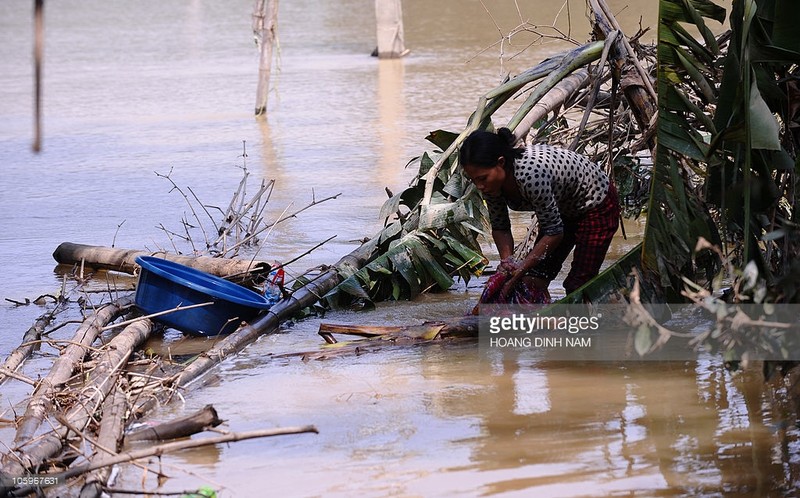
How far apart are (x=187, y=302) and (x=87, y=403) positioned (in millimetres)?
1304

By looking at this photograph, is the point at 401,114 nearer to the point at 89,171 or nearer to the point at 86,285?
the point at 89,171

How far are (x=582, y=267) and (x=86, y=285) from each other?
343 cm

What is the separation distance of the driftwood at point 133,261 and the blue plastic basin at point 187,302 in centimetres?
44

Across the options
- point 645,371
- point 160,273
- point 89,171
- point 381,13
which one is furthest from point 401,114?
point 645,371

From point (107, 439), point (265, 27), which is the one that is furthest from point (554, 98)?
point (265, 27)

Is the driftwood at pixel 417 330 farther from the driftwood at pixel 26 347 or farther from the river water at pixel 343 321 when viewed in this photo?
the driftwood at pixel 26 347

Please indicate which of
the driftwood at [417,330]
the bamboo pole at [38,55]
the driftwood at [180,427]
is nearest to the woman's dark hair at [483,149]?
the driftwood at [417,330]

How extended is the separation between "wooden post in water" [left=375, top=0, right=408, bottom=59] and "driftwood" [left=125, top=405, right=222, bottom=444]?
15.4 metres

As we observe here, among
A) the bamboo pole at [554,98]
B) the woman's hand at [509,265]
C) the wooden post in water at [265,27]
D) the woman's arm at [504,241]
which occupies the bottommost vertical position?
the woman's hand at [509,265]

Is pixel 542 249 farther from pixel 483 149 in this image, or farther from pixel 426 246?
pixel 426 246

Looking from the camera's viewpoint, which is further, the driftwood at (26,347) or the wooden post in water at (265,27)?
the wooden post in water at (265,27)

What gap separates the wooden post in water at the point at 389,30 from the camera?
1894 centimetres

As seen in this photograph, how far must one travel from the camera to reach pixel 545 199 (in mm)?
5078

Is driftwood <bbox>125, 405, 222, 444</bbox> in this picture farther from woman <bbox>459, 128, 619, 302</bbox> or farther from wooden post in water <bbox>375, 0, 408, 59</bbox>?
wooden post in water <bbox>375, 0, 408, 59</bbox>
